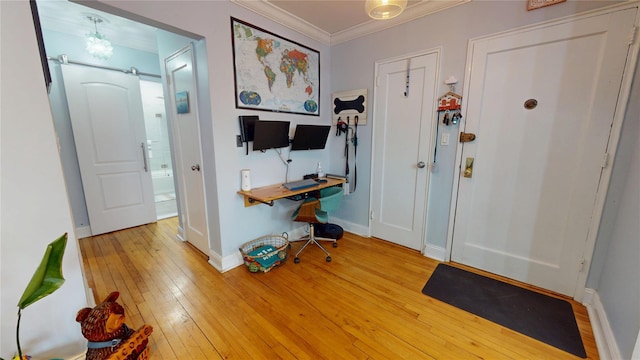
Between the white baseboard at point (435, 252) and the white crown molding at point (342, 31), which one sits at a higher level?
the white crown molding at point (342, 31)

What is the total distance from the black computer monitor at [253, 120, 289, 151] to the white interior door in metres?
0.60

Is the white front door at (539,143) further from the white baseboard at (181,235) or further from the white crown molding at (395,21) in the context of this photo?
the white baseboard at (181,235)

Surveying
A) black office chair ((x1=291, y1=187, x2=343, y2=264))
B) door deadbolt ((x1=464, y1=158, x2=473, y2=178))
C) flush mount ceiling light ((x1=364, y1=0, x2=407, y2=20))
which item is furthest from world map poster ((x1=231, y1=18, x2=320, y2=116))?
door deadbolt ((x1=464, y1=158, x2=473, y2=178))

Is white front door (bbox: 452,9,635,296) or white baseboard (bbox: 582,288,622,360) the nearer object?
white baseboard (bbox: 582,288,622,360)

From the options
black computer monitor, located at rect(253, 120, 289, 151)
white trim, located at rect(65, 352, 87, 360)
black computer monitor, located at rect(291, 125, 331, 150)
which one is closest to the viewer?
white trim, located at rect(65, 352, 87, 360)

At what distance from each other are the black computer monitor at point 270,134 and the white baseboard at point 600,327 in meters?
2.78

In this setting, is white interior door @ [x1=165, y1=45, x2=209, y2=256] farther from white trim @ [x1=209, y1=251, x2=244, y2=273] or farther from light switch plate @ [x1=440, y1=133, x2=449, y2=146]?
light switch plate @ [x1=440, y1=133, x2=449, y2=146]

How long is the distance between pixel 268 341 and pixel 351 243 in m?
1.62

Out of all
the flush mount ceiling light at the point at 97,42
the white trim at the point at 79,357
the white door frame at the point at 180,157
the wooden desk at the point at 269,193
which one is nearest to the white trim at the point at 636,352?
the wooden desk at the point at 269,193

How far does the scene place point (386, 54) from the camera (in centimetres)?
269

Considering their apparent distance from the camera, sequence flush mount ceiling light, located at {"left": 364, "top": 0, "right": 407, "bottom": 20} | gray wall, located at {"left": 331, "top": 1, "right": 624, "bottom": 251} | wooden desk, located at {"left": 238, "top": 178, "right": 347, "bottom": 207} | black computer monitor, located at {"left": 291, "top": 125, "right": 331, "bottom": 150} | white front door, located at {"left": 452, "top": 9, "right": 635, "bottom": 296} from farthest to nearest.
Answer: black computer monitor, located at {"left": 291, "top": 125, "right": 331, "bottom": 150}, wooden desk, located at {"left": 238, "top": 178, "right": 347, "bottom": 207}, gray wall, located at {"left": 331, "top": 1, "right": 624, "bottom": 251}, white front door, located at {"left": 452, "top": 9, "right": 635, "bottom": 296}, flush mount ceiling light, located at {"left": 364, "top": 0, "right": 407, "bottom": 20}

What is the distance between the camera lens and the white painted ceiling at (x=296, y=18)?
90.4 inches

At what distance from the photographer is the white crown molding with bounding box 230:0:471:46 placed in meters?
2.25

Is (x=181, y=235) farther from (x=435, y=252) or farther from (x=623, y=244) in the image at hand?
(x=623, y=244)
